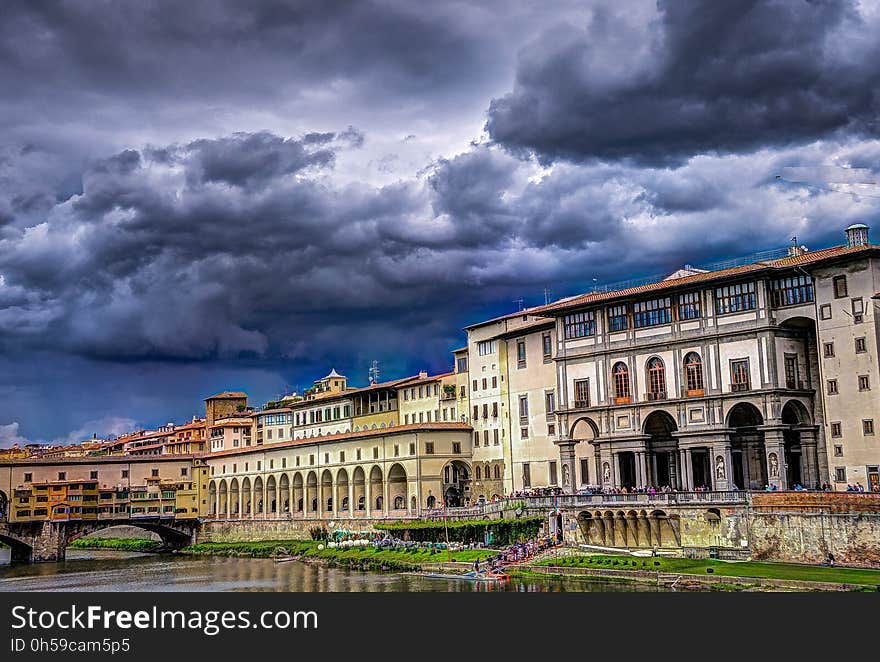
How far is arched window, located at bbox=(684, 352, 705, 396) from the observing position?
241 ft

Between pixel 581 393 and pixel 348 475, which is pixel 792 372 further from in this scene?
pixel 348 475

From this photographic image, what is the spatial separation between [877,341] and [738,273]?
10308 mm

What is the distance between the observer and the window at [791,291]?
224ft

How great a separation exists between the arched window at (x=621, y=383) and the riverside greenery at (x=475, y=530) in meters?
11.1

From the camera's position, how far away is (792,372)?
69.9 metres

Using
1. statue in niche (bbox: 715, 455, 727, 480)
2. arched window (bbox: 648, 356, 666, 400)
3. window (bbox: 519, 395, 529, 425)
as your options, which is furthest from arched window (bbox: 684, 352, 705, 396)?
window (bbox: 519, 395, 529, 425)

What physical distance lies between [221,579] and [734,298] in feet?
140

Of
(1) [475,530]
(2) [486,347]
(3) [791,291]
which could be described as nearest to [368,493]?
(2) [486,347]

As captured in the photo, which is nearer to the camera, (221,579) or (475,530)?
(475,530)

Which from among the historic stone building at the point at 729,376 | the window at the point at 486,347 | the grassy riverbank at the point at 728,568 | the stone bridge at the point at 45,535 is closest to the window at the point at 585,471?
the historic stone building at the point at 729,376

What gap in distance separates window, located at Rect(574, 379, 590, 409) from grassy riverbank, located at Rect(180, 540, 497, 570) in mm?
14817

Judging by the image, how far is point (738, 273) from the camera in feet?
231
